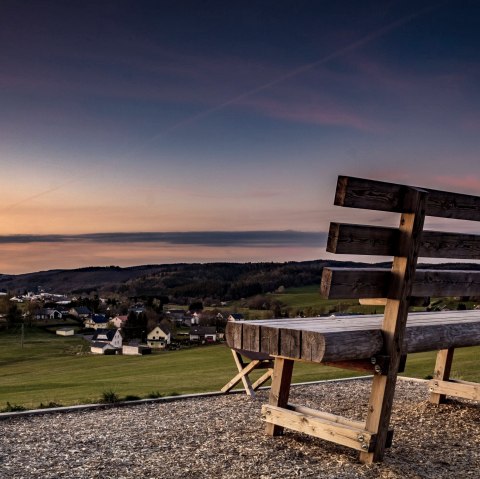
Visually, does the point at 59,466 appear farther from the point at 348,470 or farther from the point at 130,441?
the point at 348,470

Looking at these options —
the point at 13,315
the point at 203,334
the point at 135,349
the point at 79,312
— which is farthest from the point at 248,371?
the point at 79,312

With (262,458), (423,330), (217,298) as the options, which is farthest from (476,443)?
(217,298)

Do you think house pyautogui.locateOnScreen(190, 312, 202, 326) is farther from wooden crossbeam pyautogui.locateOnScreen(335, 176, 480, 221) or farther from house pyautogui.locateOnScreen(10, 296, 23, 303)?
wooden crossbeam pyautogui.locateOnScreen(335, 176, 480, 221)

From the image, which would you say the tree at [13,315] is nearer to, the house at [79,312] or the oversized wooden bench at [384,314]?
the house at [79,312]

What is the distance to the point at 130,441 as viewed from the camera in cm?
596

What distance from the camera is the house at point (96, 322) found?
70.0m

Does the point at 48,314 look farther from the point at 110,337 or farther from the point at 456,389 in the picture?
the point at 456,389

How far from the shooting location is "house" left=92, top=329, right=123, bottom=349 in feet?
181

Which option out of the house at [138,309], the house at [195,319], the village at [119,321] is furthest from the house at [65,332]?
the house at [195,319]

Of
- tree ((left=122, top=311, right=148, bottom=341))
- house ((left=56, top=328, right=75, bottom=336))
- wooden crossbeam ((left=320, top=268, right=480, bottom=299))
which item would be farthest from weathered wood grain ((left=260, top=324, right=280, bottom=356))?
house ((left=56, top=328, right=75, bottom=336))

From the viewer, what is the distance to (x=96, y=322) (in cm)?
7075

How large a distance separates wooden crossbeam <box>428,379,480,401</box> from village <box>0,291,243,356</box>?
117 feet

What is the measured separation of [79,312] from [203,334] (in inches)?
1209

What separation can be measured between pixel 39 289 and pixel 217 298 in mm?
35065
